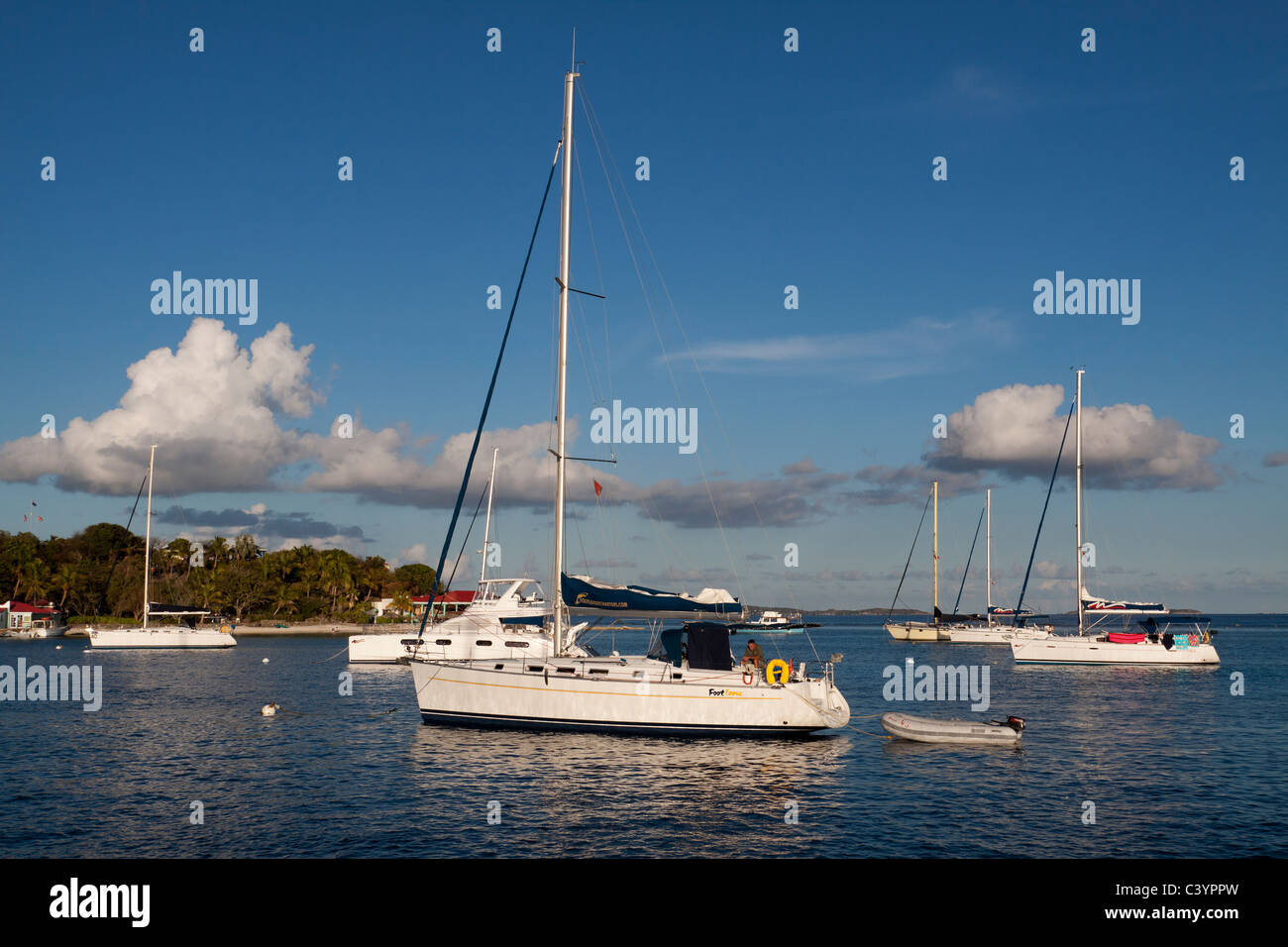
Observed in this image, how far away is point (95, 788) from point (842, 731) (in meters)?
23.6

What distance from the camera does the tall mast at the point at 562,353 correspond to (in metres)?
30.8

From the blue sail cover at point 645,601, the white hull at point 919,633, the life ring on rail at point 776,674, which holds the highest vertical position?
the blue sail cover at point 645,601

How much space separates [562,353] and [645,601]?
9.18 meters

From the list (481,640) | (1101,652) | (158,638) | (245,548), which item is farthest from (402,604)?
(1101,652)

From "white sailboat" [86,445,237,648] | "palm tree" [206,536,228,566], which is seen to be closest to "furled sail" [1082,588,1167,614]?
"white sailboat" [86,445,237,648]

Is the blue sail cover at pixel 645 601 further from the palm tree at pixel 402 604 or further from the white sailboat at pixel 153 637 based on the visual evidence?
the palm tree at pixel 402 604

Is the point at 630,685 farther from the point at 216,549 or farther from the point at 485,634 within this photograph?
the point at 216,549

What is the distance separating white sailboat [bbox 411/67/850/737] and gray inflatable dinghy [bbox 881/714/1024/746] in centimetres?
204

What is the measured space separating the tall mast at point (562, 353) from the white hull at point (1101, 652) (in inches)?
1905

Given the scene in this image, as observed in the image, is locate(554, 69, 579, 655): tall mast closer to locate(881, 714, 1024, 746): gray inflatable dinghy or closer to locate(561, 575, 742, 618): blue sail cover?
locate(561, 575, 742, 618): blue sail cover

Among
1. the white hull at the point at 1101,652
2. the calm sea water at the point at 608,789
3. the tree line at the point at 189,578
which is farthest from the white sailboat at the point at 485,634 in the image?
the tree line at the point at 189,578

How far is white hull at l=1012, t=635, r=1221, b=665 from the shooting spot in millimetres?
65438

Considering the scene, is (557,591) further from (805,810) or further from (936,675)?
(936,675)
